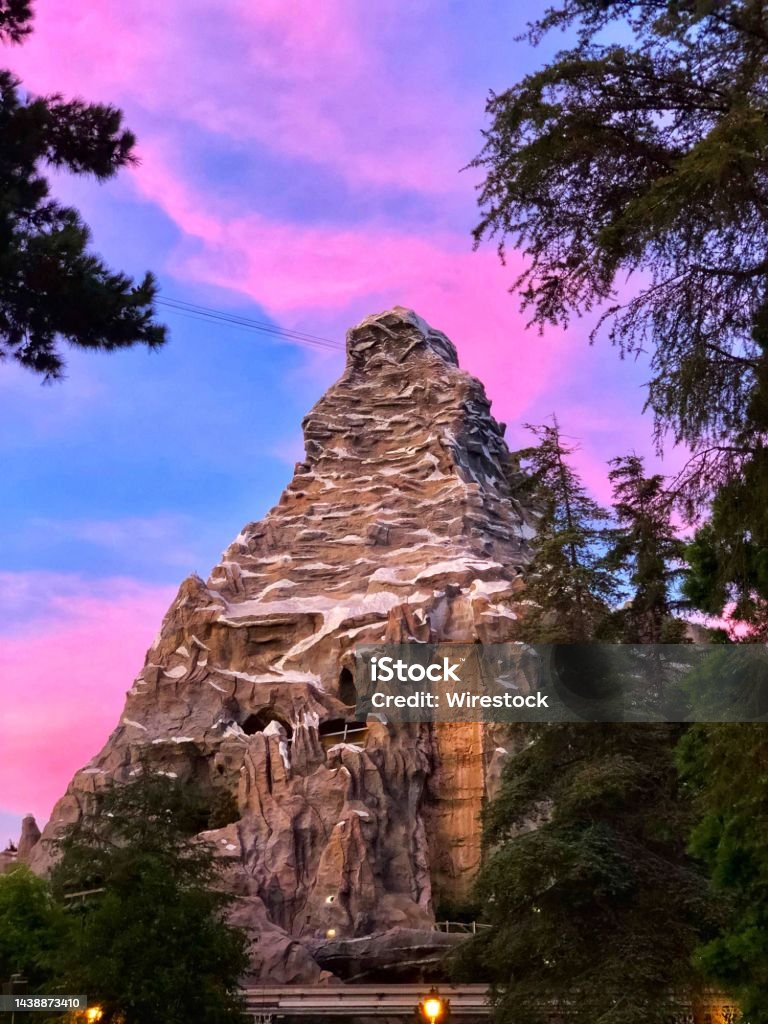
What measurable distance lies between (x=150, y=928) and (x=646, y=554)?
14.9 metres

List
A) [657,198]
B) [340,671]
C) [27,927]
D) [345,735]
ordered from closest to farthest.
Answer: [657,198], [27,927], [345,735], [340,671]

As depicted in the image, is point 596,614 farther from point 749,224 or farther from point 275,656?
point 275,656

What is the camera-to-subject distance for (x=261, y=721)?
56.2 meters

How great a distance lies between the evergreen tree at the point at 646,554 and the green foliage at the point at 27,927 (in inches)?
817

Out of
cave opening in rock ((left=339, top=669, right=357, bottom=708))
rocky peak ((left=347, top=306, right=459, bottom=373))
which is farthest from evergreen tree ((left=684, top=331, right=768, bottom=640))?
rocky peak ((left=347, top=306, right=459, bottom=373))

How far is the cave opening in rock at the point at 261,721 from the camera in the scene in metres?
55.2

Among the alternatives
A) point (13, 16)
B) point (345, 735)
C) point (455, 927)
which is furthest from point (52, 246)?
point (345, 735)

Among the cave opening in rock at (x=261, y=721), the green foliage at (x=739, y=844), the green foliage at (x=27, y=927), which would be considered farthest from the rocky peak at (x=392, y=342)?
the green foliage at (x=739, y=844)

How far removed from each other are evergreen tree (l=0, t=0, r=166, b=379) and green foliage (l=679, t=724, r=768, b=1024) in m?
7.62

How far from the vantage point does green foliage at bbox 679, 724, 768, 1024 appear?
1140 cm

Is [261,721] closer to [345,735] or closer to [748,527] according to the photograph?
[345,735]

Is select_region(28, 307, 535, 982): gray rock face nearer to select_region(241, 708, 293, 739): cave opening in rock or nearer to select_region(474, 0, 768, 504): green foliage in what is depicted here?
select_region(241, 708, 293, 739): cave opening in rock

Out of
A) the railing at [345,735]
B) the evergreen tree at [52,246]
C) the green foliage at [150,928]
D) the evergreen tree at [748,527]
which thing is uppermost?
the railing at [345,735]

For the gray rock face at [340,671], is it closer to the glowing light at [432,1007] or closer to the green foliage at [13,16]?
the glowing light at [432,1007]
